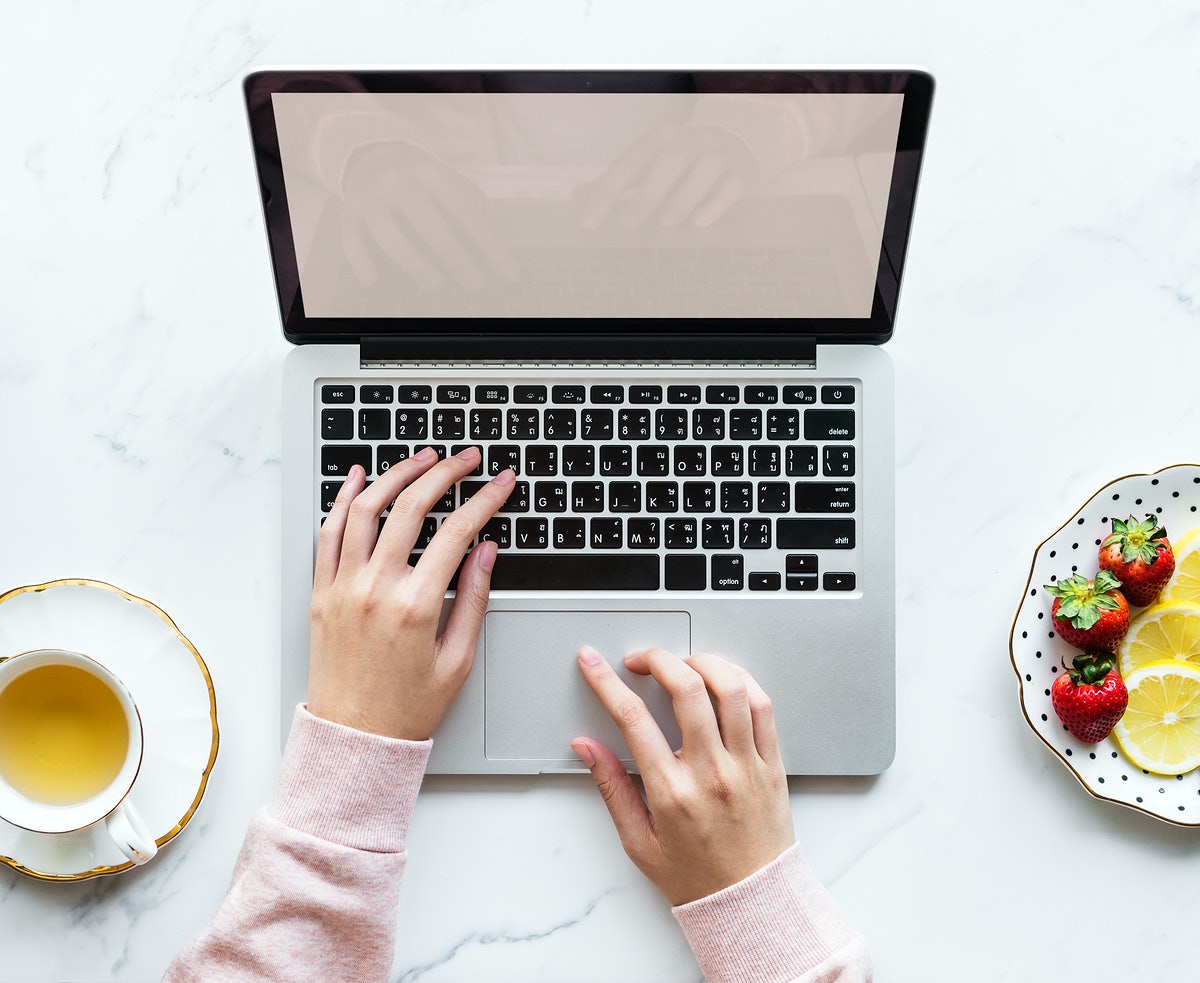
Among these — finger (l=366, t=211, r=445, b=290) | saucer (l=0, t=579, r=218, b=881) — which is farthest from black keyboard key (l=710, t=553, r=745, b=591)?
saucer (l=0, t=579, r=218, b=881)

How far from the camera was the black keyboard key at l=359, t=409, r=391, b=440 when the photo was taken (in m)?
0.71

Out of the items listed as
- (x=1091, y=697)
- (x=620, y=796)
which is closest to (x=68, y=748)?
(x=620, y=796)

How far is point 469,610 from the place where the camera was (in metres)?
0.70

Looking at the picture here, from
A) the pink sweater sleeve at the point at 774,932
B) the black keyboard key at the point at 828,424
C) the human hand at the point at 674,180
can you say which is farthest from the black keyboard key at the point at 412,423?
the pink sweater sleeve at the point at 774,932

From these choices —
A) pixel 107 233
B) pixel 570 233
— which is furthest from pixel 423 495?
pixel 107 233

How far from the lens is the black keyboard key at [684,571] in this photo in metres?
0.71

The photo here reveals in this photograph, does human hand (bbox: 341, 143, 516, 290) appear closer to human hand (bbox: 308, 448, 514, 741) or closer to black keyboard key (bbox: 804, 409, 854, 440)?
human hand (bbox: 308, 448, 514, 741)

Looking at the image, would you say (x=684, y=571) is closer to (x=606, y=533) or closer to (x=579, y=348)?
(x=606, y=533)

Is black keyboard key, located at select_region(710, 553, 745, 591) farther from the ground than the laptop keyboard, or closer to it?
closer to it

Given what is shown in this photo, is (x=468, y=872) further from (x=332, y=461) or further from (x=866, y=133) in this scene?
(x=866, y=133)

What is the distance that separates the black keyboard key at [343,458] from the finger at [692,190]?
298mm

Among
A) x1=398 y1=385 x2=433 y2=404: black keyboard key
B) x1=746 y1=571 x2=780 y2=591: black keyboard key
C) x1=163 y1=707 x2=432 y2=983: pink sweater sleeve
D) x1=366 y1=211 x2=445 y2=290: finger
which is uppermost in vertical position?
x1=366 y1=211 x2=445 y2=290: finger

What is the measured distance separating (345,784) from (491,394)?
322 millimetres

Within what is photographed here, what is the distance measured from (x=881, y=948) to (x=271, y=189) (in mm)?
774
